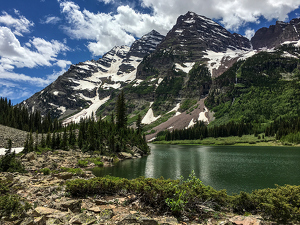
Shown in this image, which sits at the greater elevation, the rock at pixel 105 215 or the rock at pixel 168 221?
the rock at pixel 105 215

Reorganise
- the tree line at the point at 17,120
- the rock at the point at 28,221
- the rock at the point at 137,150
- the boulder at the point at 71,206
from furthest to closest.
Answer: the tree line at the point at 17,120 → the rock at the point at 137,150 → the boulder at the point at 71,206 → the rock at the point at 28,221

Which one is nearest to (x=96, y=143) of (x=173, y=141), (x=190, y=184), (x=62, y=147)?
(x=62, y=147)

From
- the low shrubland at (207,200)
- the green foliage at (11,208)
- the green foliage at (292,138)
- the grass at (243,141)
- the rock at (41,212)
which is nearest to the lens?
the green foliage at (11,208)

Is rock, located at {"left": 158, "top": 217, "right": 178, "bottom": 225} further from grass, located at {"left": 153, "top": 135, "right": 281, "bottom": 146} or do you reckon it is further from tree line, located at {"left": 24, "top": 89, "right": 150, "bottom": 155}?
grass, located at {"left": 153, "top": 135, "right": 281, "bottom": 146}

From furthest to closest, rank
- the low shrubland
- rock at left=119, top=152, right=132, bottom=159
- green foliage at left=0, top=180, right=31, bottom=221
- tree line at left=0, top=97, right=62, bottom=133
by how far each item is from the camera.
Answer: tree line at left=0, top=97, right=62, bottom=133 < rock at left=119, top=152, right=132, bottom=159 < the low shrubland < green foliage at left=0, top=180, right=31, bottom=221

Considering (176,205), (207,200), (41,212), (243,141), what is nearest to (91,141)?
(41,212)

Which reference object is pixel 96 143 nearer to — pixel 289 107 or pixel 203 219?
pixel 203 219

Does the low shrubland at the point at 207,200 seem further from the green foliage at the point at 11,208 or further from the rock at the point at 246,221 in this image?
the green foliage at the point at 11,208

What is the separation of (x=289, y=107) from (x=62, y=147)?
670 feet


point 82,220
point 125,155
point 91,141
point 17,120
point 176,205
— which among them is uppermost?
point 17,120

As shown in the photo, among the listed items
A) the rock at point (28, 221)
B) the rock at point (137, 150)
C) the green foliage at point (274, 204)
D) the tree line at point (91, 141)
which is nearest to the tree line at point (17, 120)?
the tree line at point (91, 141)

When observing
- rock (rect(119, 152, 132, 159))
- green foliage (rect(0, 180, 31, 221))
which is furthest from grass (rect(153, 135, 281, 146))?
green foliage (rect(0, 180, 31, 221))

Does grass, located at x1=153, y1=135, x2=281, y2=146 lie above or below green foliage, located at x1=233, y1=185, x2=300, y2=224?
below

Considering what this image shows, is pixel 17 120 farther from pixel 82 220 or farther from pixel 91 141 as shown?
A: pixel 82 220
